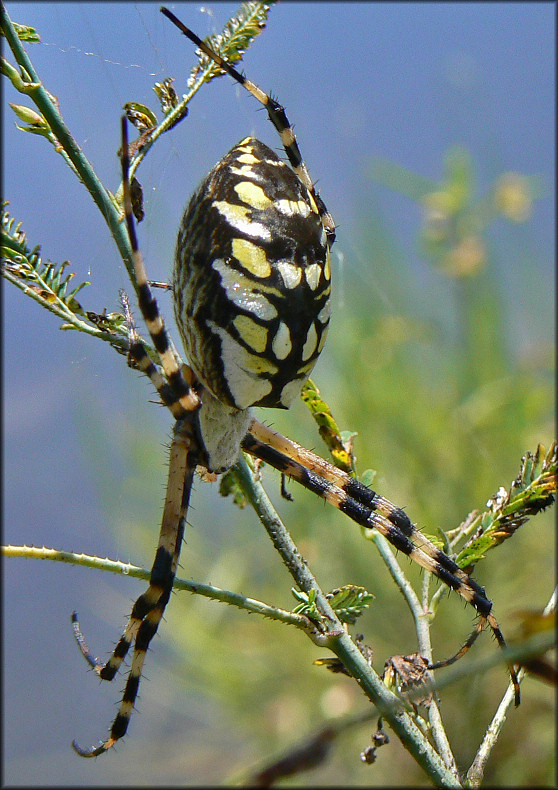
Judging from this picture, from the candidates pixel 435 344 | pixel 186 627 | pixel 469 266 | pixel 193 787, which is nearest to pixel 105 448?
A: pixel 186 627

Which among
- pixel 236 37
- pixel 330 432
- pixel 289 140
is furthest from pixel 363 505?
pixel 236 37

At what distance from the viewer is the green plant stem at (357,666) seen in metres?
1.22

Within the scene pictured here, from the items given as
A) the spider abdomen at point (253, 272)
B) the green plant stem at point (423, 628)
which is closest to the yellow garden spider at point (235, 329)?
the spider abdomen at point (253, 272)

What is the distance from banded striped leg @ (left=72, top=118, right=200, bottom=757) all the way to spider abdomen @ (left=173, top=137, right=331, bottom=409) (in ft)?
0.31

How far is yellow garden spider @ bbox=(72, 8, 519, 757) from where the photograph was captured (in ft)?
4.86

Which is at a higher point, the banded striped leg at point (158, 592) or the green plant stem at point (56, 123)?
the green plant stem at point (56, 123)

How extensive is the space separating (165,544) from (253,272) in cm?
73

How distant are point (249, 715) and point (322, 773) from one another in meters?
0.92

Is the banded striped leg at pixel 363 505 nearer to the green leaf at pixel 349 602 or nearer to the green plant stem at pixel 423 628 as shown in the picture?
Result: the green plant stem at pixel 423 628

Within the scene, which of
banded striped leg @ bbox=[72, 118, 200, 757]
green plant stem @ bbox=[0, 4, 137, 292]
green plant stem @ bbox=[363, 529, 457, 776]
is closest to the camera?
green plant stem @ bbox=[0, 4, 137, 292]

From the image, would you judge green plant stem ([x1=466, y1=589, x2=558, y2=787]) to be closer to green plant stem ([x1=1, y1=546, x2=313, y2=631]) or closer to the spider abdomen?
green plant stem ([x1=1, y1=546, x2=313, y2=631])

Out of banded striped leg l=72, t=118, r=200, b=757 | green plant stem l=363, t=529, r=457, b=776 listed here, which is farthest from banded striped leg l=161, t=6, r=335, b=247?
green plant stem l=363, t=529, r=457, b=776

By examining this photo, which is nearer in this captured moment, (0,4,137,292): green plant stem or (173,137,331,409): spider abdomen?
(0,4,137,292): green plant stem

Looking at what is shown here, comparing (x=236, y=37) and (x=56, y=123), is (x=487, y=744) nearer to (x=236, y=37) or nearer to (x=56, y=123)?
(x=56, y=123)
